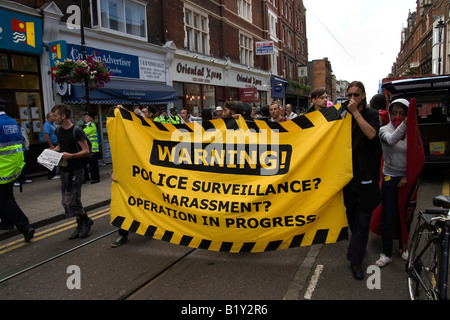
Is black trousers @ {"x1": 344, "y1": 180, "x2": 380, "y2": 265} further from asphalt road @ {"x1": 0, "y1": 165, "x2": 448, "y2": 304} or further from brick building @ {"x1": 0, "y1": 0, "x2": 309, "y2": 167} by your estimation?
brick building @ {"x1": 0, "y1": 0, "x2": 309, "y2": 167}

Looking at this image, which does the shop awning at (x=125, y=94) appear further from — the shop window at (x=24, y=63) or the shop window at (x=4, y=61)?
the shop window at (x=4, y=61)

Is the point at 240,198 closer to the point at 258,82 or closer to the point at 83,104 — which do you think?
the point at 83,104

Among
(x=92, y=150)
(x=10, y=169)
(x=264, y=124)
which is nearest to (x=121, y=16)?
(x=92, y=150)

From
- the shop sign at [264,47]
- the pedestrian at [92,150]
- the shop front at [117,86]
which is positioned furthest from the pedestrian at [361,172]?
the shop sign at [264,47]

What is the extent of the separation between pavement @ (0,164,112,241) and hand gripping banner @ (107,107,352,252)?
2.75 metres

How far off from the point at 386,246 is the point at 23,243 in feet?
16.8

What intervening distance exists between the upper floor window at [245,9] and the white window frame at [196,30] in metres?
5.82

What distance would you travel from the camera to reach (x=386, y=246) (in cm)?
379

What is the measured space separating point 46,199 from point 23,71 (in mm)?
5030

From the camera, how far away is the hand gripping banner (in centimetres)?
348

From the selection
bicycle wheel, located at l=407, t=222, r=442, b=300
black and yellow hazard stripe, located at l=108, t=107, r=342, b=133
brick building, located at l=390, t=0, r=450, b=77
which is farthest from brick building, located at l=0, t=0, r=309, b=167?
brick building, located at l=390, t=0, r=450, b=77

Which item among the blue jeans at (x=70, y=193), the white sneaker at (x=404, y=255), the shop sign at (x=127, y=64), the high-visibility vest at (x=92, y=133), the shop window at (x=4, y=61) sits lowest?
the white sneaker at (x=404, y=255)

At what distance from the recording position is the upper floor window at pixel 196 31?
750 inches

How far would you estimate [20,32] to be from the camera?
9789mm
